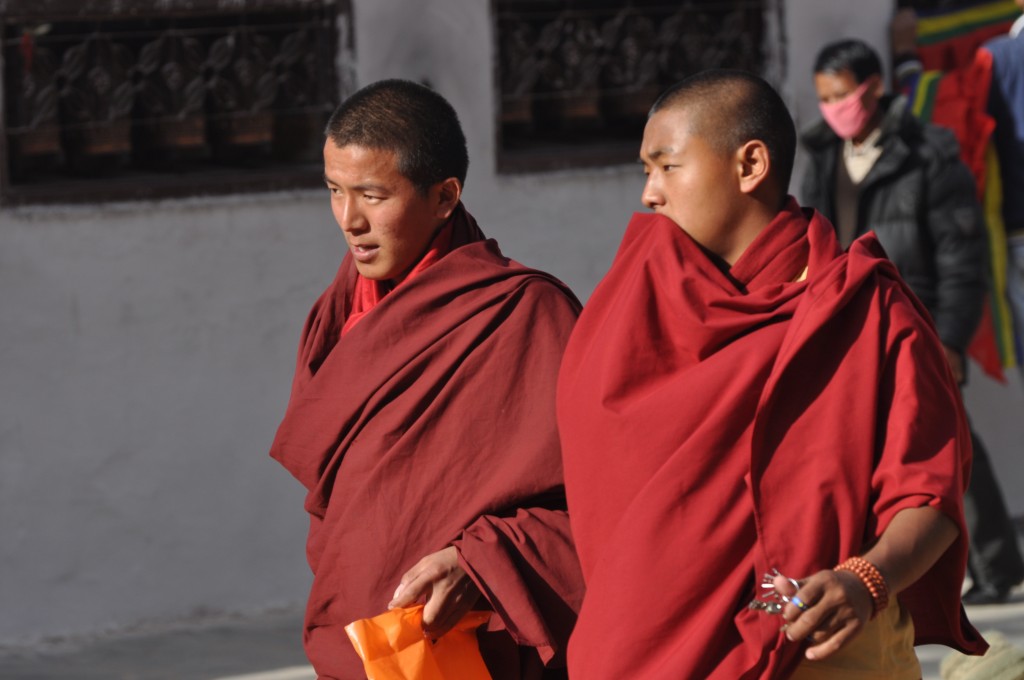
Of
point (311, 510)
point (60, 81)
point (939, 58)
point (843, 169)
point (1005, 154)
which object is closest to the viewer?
point (311, 510)

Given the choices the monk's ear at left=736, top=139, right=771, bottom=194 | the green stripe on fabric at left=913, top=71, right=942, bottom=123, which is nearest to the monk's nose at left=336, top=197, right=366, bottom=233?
the monk's ear at left=736, top=139, right=771, bottom=194

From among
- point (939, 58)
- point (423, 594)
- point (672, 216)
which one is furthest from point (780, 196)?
point (939, 58)

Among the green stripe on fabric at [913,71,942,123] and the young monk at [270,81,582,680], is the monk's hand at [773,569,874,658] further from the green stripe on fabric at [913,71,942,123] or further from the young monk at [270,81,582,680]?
the green stripe on fabric at [913,71,942,123]

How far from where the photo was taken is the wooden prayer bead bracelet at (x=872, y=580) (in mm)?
2309

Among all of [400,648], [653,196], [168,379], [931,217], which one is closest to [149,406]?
[168,379]

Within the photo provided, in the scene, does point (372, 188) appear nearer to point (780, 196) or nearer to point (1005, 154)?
point (780, 196)

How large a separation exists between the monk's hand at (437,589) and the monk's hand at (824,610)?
2.32 ft

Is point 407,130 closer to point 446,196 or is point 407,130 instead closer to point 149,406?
point 446,196

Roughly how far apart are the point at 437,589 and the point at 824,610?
773mm

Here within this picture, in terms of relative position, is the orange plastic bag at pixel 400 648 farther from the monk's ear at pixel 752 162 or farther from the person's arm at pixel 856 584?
the monk's ear at pixel 752 162

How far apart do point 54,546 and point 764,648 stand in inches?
131

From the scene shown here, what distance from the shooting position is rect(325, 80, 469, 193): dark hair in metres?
2.99

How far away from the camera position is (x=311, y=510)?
3.09 meters

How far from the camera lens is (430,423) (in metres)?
2.92
